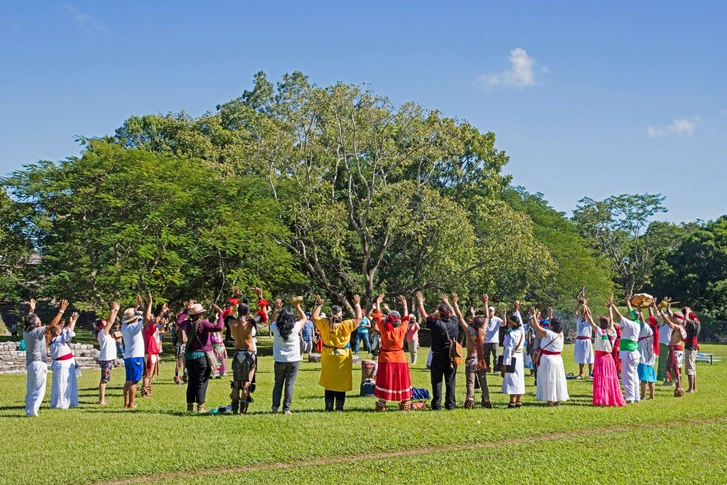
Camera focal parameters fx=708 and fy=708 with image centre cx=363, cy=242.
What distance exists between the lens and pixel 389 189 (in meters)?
32.6

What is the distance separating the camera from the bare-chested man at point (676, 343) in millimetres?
14641

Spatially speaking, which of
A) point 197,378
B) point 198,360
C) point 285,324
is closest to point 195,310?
point 198,360

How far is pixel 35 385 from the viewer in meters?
11.4

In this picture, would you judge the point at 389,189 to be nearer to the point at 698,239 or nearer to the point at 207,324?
the point at 207,324

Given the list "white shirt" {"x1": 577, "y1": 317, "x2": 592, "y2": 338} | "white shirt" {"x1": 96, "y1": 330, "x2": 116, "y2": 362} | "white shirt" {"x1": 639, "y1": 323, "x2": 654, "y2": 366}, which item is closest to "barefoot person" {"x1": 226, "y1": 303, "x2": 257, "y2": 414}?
"white shirt" {"x1": 96, "y1": 330, "x2": 116, "y2": 362}

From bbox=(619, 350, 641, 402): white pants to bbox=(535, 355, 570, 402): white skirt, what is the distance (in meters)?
1.46

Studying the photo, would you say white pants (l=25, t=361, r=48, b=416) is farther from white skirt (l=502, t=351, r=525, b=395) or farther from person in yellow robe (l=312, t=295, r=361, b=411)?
white skirt (l=502, t=351, r=525, b=395)

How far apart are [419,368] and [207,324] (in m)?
10.7

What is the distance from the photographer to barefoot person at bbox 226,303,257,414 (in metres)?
11.3

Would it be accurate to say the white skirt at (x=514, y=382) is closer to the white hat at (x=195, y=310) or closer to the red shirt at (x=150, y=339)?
the white hat at (x=195, y=310)

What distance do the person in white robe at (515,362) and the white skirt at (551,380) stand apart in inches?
15.1

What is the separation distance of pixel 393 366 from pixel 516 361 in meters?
2.34

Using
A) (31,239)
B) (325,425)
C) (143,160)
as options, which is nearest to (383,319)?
(325,425)

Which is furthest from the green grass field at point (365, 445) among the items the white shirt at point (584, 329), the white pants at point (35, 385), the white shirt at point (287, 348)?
the white shirt at point (584, 329)
